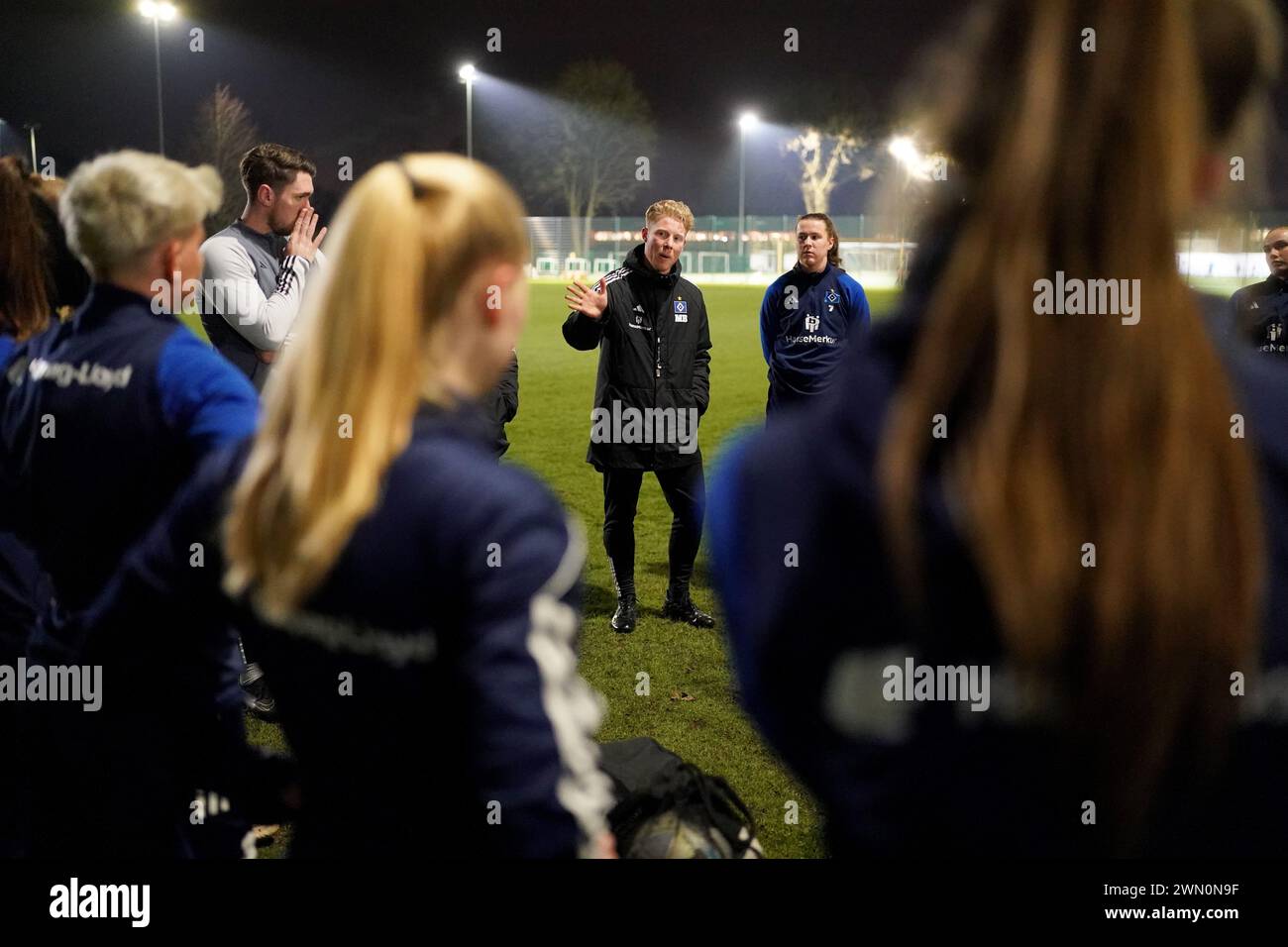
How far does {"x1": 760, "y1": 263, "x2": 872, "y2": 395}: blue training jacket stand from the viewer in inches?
290

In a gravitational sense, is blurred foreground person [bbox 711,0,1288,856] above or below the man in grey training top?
below

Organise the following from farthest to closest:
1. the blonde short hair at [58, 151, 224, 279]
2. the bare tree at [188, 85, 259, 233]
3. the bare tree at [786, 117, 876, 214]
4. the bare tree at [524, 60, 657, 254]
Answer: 1. the bare tree at [786, 117, 876, 214]
2. the bare tree at [524, 60, 657, 254]
3. the bare tree at [188, 85, 259, 233]
4. the blonde short hair at [58, 151, 224, 279]

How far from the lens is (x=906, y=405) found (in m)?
1.01

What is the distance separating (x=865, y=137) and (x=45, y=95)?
1516 inches

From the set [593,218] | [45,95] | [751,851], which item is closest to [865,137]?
[593,218]

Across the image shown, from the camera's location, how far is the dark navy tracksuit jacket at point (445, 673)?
1.53m

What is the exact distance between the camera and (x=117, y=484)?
2424 millimetres

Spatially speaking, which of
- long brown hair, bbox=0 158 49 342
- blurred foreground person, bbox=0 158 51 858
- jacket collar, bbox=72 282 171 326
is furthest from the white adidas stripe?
long brown hair, bbox=0 158 49 342

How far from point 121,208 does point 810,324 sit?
5.42 m

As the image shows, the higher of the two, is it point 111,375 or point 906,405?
point 111,375

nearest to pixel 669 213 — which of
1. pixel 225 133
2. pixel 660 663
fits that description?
pixel 660 663

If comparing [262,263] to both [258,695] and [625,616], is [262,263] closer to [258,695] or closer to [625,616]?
[258,695]

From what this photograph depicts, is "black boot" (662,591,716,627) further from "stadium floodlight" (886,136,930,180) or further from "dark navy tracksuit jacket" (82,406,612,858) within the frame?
"stadium floodlight" (886,136,930,180)
